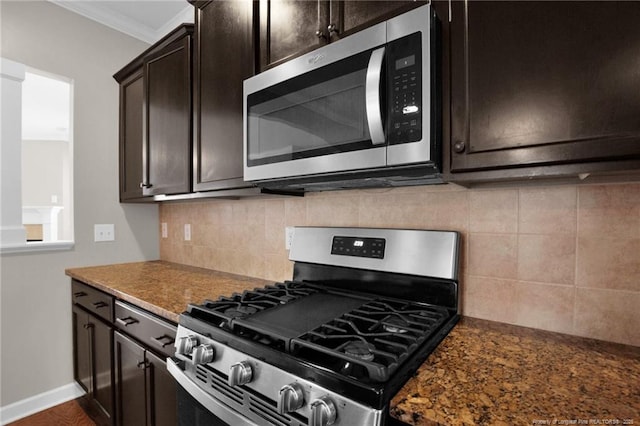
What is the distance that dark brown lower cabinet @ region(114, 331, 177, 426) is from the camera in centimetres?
131

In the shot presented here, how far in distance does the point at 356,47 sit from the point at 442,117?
36 cm

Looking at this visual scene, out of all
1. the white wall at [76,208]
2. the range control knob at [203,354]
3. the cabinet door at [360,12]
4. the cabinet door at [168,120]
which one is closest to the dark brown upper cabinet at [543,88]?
the cabinet door at [360,12]

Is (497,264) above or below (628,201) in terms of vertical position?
below

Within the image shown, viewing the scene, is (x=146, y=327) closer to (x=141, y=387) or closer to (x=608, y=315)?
(x=141, y=387)

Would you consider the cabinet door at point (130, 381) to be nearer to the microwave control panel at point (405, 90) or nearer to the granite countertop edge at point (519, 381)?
the granite countertop edge at point (519, 381)

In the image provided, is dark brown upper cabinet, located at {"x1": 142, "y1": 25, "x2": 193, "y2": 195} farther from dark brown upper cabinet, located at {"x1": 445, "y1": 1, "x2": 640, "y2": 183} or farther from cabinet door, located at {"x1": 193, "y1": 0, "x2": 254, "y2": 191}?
dark brown upper cabinet, located at {"x1": 445, "y1": 1, "x2": 640, "y2": 183}

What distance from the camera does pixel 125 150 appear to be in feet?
7.73

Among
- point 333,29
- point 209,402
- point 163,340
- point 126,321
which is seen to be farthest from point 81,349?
point 333,29

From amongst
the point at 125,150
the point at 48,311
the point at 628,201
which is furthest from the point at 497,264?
the point at 48,311

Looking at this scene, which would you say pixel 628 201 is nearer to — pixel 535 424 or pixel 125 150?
pixel 535 424

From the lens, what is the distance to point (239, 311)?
1.11 m

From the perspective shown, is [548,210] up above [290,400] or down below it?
Result: above

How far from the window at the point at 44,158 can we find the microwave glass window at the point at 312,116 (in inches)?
180

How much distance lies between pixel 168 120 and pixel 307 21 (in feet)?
3.55
